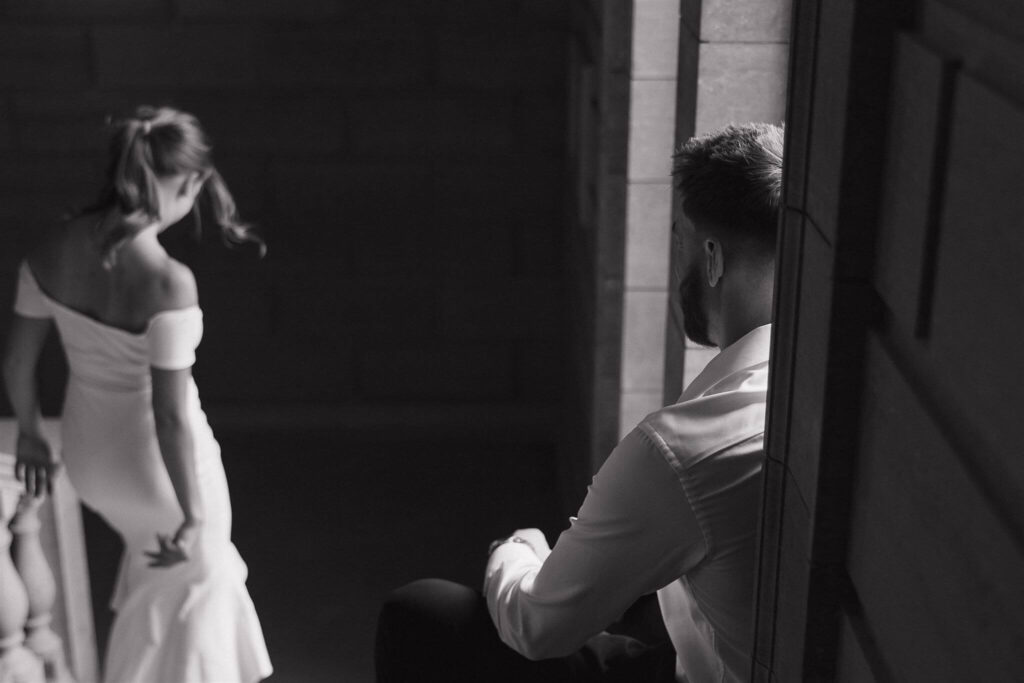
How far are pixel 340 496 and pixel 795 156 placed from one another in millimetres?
4420

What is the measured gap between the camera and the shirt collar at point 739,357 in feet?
5.90

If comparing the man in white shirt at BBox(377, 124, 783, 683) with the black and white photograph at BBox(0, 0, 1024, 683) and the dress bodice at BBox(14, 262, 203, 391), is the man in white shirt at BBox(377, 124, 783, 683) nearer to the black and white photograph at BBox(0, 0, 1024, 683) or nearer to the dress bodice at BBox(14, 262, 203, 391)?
the black and white photograph at BBox(0, 0, 1024, 683)

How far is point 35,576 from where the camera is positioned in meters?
3.14

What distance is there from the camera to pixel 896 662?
955mm

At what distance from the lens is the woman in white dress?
3365 mm

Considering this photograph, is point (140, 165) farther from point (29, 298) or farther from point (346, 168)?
point (346, 168)

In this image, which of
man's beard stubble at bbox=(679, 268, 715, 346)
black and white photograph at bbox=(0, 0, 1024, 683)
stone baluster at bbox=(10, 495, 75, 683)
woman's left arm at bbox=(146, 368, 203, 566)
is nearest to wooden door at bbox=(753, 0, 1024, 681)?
black and white photograph at bbox=(0, 0, 1024, 683)

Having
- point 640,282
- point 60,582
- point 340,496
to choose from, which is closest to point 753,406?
point 640,282

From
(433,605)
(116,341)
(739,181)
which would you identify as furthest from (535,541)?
(116,341)

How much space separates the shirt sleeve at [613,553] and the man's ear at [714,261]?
0.93ft

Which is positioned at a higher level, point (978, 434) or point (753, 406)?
point (978, 434)

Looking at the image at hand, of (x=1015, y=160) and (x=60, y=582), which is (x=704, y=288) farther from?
(x=60, y=582)

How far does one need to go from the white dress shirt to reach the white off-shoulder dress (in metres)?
1.92

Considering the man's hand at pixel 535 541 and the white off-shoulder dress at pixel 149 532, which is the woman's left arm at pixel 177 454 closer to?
the white off-shoulder dress at pixel 149 532
